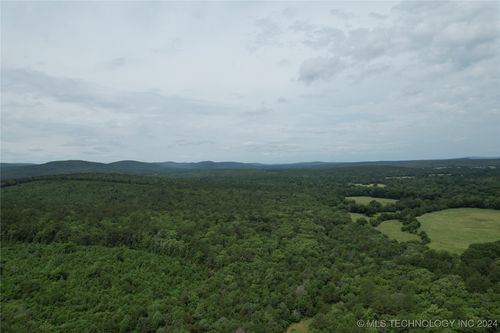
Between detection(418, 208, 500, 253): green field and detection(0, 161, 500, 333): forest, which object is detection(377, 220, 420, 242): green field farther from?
A: detection(418, 208, 500, 253): green field

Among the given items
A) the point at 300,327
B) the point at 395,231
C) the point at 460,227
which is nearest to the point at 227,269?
the point at 300,327

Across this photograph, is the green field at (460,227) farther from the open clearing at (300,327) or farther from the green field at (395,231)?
the open clearing at (300,327)

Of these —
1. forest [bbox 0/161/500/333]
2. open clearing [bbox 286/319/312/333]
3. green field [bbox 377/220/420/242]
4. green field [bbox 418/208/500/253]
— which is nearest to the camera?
forest [bbox 0/161/500/333]

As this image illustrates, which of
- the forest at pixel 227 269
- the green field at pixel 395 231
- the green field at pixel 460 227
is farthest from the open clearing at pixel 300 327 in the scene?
the green field at pixel 395 231

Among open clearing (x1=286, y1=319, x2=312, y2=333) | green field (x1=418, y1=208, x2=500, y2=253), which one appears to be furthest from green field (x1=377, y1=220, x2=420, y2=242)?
open clearing (x1=286, y1=319, x2=312, y2=333)

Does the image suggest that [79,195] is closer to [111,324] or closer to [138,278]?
[138,278]

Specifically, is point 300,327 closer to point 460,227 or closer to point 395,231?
point 395,231

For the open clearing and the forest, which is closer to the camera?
the forest
